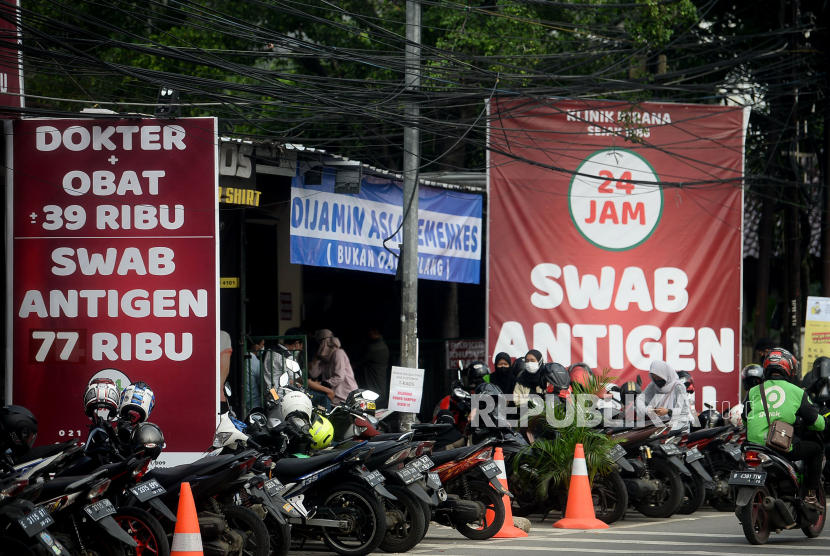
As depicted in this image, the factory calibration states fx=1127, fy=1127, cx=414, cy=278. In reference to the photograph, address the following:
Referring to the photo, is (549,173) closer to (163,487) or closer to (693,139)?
(693,139)

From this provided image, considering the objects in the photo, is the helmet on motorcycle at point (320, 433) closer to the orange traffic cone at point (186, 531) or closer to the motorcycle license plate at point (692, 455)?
the orange traffic cone at point (186, 531)

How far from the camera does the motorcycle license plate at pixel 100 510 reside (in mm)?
7453

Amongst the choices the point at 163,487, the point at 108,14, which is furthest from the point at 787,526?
the point at 108,14

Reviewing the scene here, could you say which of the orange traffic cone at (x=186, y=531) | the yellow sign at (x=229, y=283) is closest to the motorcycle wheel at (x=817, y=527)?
the orange traffic cone at (x=186, y=531)

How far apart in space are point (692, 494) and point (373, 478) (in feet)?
16.5

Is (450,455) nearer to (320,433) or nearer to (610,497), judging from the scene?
(320,433)

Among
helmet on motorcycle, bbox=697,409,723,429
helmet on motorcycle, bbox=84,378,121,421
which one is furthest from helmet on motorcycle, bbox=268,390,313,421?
helmet on motorcycle, bbox=697,409,723,429

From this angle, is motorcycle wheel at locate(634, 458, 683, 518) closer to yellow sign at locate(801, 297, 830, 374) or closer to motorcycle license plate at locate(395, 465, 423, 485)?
motorcycle license plate at locate(395, 465, 423, 485)

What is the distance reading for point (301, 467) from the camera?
9.28 meters

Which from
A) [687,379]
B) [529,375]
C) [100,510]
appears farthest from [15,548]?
[687,379]

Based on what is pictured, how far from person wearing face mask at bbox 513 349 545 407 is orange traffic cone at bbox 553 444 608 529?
190cm

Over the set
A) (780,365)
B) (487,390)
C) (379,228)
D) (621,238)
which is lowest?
(487,390)

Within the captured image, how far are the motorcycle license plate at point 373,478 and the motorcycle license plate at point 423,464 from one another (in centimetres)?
47

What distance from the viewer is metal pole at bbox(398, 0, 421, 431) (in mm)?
13195
